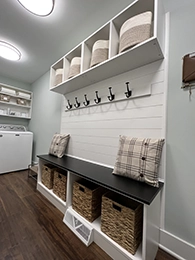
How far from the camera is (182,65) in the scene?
1.05 meters

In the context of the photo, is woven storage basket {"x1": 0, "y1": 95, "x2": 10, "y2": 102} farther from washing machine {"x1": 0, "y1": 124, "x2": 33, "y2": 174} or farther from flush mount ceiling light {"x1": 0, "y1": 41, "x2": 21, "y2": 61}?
flush mount ceiling light {"x1": 0, "y1": 41, "x2": 21, "y2": 61}

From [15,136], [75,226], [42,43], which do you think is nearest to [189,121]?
[75,226]

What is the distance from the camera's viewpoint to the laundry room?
978 millimetres

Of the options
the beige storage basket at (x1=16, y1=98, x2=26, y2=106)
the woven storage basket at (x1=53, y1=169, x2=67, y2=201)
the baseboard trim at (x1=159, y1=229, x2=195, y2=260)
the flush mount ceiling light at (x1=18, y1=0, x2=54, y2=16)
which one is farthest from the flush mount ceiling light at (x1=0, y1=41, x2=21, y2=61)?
the baseboard trim at (x1=159, y1=229, x2=195, y2=260)

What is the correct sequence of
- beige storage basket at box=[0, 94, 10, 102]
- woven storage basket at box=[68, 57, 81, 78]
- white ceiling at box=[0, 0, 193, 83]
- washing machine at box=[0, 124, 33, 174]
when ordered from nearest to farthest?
1. white ceiling at box=[0, 0, 193, 83]
2. woven storage basket at box=[68, 57, 81, 78]
3. washing machine at box=[0, 124, 33, 174]
4. beige storage basket at box=[0, 94, 10, 102]

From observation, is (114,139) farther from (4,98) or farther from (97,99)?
(4,98)

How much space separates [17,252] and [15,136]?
2401 millimetres

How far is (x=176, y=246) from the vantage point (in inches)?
39.2

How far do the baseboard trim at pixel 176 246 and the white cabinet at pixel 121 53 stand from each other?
1.62 metres

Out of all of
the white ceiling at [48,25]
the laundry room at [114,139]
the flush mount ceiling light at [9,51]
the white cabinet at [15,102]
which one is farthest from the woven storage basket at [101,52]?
the white cabinet at [15,102]

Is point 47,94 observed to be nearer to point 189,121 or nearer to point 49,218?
point 49,218

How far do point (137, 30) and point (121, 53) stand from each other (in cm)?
21

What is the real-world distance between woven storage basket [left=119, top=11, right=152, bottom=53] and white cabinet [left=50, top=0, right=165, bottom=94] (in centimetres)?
4

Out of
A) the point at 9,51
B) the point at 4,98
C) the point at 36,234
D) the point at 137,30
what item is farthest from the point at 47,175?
the point at 4,98
